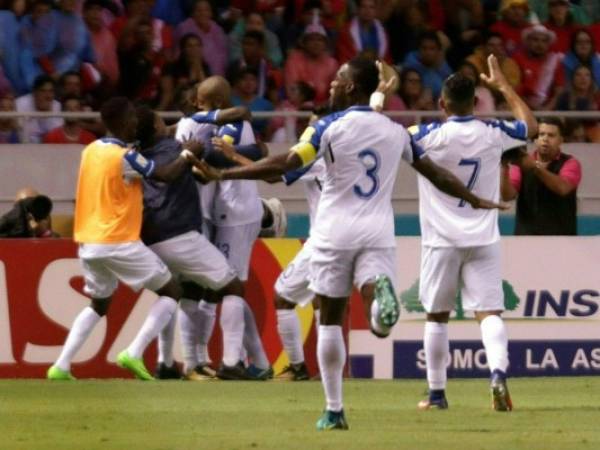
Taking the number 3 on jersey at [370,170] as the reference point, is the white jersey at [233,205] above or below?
below

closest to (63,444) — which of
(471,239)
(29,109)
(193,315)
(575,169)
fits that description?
(471,239)

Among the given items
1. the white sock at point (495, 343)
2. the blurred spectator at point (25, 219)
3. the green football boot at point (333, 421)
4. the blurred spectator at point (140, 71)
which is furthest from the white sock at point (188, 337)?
the green football boot at point (333, 421)

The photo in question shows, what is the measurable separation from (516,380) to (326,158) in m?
5.08

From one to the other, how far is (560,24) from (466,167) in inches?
350

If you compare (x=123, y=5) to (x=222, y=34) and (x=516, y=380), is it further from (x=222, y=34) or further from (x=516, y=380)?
(x=516, y=380)

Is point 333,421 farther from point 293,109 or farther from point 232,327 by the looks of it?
point 293,109

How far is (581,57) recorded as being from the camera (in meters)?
21.5

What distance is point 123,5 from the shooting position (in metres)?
20.5

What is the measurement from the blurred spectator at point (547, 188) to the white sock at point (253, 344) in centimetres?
236

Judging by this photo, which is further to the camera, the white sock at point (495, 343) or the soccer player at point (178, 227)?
the soccer player at point (178, 227)

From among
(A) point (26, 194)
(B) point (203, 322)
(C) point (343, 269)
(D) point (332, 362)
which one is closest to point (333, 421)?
(D) point (332, 362)

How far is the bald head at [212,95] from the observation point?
1603 cm

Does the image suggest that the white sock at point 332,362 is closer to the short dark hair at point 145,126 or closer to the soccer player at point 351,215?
the soccer player at point 351,215

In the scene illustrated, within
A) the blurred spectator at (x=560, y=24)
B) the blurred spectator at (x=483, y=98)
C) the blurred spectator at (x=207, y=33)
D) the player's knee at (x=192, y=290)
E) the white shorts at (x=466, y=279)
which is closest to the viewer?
the white shorts at (x=466, y=279)
